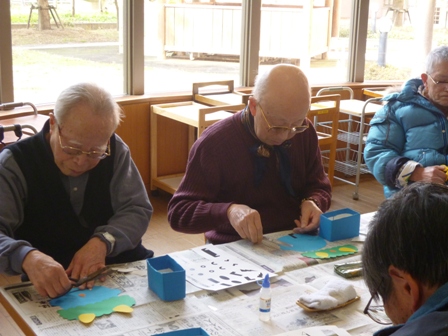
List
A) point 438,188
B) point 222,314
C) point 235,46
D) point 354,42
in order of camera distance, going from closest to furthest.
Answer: point 438,188 → point 222,314 → point 235,46 → point 354,42

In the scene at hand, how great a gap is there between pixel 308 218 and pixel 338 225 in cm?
13

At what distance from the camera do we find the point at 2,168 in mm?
1907

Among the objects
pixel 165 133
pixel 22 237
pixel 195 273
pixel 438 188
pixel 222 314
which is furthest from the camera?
pixel 165 133

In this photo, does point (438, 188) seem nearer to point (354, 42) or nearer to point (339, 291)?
point (339, 291)

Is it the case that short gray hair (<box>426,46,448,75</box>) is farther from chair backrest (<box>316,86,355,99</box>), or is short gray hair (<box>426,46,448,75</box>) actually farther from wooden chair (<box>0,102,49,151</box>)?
chair backrest (<box>316,86,355,99</box>)

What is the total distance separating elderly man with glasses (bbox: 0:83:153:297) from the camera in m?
1.84

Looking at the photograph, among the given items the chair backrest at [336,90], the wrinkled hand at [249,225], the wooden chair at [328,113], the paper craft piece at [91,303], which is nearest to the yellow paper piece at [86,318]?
the paper craft piece at [91,303]

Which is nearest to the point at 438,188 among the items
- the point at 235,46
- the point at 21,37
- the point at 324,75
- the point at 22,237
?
the point at 22,237

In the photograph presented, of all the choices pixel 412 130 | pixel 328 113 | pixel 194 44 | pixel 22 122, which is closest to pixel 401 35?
pixel 328 113

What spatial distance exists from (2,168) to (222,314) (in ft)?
2.76

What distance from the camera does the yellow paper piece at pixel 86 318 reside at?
154cm

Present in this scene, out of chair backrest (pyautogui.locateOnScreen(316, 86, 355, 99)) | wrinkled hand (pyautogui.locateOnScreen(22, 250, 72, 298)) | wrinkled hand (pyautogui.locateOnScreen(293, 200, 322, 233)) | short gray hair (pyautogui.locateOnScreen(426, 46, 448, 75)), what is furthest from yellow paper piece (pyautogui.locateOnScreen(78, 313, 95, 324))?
chair backrest (pyautogui.locateOnScreen(316, 86, 355, 99))

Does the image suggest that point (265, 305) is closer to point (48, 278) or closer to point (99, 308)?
point (99, 308)

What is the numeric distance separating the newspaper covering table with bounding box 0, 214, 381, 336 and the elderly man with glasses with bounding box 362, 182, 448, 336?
44cm
